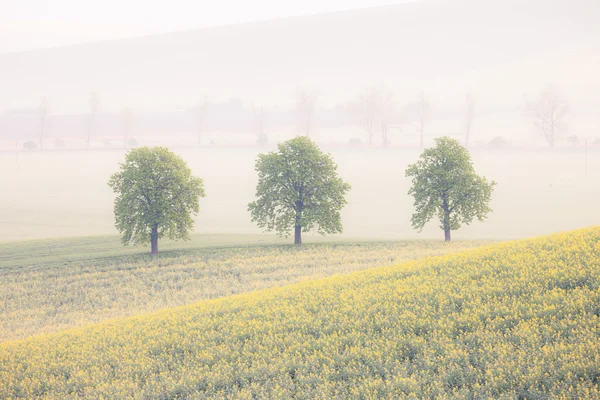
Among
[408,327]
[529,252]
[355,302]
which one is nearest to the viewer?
[408,327]

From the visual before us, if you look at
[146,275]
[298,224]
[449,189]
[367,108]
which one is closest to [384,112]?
[367,108]

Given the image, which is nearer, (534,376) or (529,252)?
(534,376)

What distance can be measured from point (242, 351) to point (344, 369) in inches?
167

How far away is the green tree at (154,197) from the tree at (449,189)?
2226 centimetres

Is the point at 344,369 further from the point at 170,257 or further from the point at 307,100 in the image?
the point at 307,100

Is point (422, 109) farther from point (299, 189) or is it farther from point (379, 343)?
point (379, 343)

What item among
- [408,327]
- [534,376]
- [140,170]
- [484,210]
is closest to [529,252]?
[408,327]

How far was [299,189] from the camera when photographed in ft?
152

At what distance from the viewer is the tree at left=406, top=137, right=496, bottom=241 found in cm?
4362

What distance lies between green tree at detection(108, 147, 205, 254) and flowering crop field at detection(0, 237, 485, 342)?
2.45m

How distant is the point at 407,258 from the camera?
33688mm

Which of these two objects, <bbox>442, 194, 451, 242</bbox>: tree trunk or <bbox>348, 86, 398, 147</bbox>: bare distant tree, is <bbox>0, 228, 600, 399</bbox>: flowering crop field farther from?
<bbox>348, 86, 398, 147</bbox>: bare distant tree

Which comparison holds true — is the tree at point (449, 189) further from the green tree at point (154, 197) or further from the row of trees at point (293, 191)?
the green tree at point (154, 197)

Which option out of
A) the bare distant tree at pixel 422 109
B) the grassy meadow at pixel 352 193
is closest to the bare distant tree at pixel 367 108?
the grassy meadow at pixel 352 193
